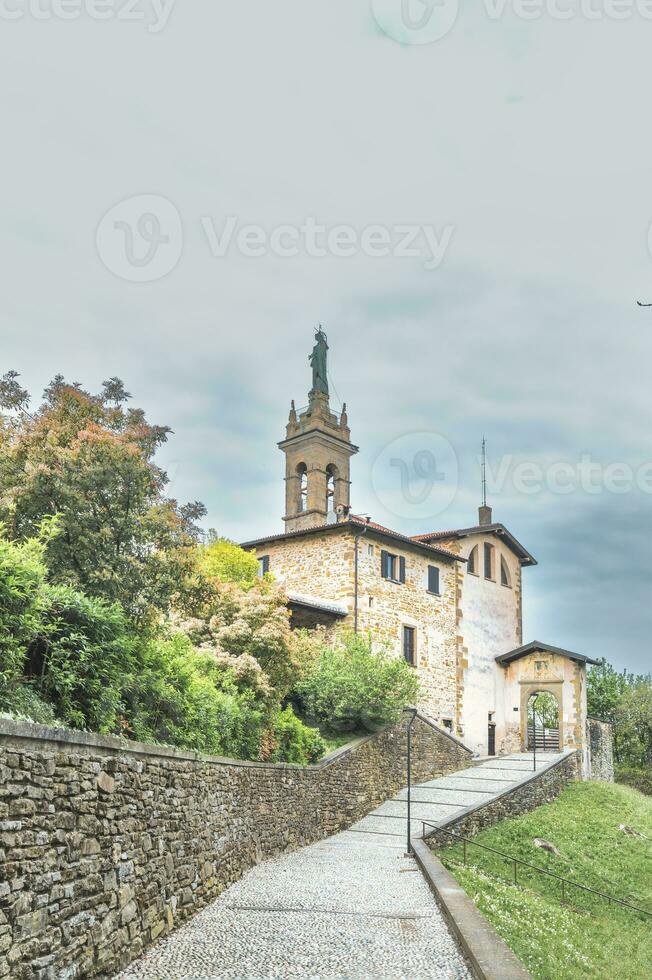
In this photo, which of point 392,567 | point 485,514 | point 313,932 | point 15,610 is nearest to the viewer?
point 15,610

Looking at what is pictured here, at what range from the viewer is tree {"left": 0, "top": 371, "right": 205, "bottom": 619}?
10828mm

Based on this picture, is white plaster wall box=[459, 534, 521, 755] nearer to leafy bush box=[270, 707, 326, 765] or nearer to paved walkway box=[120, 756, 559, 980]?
leafy bush box=[270, 707, 326, 765]

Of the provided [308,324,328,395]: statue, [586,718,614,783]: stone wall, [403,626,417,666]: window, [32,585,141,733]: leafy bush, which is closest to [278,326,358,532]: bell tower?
[308,324,328,395]: statue

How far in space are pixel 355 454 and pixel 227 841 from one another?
1295 inches

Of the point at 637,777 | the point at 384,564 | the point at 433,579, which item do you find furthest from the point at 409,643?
the point at 637,777

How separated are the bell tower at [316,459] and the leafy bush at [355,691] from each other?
1600 centimetres

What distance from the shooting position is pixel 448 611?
3241 cm

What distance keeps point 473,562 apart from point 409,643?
5.52 metres

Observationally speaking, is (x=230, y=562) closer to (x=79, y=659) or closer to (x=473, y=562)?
(x=473, y=562)

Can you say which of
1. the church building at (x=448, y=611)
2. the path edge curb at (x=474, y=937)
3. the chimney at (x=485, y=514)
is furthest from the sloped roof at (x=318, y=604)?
the path edge curb at (x=474, y=937)

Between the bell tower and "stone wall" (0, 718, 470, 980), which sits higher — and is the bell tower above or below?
above

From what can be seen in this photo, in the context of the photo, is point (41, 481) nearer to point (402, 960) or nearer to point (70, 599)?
point (70, 599)

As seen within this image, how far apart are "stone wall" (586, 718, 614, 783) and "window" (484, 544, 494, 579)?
6913 millimetres

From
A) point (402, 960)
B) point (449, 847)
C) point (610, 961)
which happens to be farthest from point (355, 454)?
point (402, 960)
